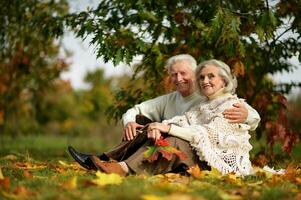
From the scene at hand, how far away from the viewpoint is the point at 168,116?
482 centimetres

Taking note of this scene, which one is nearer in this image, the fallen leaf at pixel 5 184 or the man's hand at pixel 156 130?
the fallen leaf at pixel 5 184

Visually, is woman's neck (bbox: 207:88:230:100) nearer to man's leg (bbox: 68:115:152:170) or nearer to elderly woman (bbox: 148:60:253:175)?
elderly woman (bbox: 148:60:253:175)

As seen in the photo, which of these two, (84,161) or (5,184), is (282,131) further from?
(5,184)

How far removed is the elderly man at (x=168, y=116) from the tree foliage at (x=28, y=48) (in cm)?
209

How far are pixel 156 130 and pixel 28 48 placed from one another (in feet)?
21.2

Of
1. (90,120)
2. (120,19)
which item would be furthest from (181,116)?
(90,120)

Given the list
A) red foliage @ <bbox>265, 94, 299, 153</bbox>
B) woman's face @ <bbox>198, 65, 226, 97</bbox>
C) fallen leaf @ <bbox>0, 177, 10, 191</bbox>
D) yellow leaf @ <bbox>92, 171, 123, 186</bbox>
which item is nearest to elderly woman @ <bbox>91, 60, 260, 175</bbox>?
woman's face @ <bbox>198, 65, 226, 97</bbox>

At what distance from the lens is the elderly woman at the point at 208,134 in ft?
13.2

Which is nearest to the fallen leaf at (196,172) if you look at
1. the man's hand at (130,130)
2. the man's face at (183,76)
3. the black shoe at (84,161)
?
the man's hand at (130,130)

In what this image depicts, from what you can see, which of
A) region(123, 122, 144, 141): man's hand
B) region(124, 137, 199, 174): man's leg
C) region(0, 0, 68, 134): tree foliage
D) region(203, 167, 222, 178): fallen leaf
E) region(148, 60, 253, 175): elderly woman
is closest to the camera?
region(203, 167, 222, 178): fallen leaf

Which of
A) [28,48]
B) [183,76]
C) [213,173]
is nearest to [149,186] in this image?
[213,173]

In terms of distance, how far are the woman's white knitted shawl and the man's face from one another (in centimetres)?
37

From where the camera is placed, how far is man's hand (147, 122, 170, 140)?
3.97 metres

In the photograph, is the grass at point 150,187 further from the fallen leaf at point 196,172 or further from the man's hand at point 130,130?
the man's hand at point 130,130
